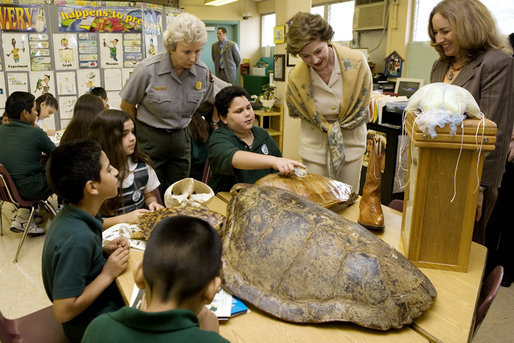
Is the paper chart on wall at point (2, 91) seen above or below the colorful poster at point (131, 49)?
below

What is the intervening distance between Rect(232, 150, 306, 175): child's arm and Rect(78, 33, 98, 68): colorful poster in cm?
348

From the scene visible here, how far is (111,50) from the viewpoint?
493 centimetres

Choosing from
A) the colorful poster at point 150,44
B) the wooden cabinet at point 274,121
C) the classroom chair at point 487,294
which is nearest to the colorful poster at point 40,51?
the colorful poster at point 150,44

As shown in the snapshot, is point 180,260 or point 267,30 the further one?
point 267,30

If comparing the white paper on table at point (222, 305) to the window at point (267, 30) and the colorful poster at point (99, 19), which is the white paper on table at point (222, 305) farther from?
the window at point (267, 30)

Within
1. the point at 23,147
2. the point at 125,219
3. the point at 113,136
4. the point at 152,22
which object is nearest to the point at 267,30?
the point at 152,22

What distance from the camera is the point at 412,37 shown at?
19.5 ft

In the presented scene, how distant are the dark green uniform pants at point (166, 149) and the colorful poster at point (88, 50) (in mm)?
2335

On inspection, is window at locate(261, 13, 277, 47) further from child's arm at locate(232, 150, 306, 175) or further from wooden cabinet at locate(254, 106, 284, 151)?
child's arm at locate(232, 150, 306, 175)

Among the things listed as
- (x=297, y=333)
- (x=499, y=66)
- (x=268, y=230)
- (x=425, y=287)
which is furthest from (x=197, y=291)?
(x=499, y=66)

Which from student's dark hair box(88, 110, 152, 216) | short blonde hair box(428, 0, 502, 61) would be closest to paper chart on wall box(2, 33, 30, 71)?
student's dark hair box(88, 110, 152, 216)

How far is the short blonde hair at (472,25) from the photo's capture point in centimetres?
184

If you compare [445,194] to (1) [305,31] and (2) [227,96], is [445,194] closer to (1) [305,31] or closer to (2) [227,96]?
(1) [305,31]

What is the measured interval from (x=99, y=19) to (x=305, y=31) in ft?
11.6
